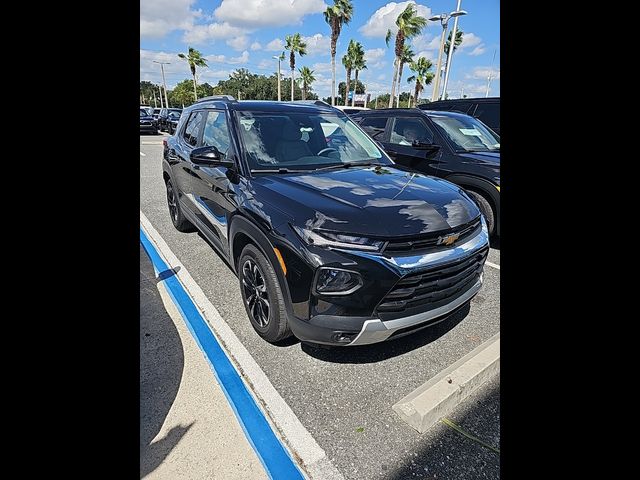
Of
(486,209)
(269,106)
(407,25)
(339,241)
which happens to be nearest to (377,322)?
(339,241)

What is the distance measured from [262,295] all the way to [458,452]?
5.21 ft

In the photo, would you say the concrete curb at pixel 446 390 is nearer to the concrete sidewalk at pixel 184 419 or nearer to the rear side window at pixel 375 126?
the concrete sidewalk at pixel 184 419

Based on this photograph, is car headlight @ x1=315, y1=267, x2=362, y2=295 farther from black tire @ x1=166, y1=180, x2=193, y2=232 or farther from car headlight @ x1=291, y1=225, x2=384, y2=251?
black tire @ x1=166, y1=180, x2=193, y2=232

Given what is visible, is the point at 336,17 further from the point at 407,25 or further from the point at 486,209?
the point at 486,209

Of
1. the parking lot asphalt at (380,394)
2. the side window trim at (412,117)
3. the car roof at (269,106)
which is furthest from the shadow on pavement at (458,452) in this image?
the side window trim at (412,117)

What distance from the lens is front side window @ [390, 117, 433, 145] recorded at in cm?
571

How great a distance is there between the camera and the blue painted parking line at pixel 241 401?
1.86 meters

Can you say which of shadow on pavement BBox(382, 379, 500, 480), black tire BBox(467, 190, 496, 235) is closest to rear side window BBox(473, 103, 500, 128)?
black tire BBox(467, 190, 496, 235)
